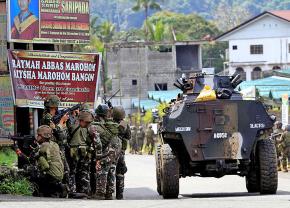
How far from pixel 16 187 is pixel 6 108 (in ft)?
14.2

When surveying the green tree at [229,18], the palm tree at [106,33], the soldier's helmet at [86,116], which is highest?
the green tree at [229,18]

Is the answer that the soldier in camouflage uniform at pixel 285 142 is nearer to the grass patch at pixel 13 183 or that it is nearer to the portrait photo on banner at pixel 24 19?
the portrait photo on banner at pixel 24 19

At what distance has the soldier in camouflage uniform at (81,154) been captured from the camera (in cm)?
1927

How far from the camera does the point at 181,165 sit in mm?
20594

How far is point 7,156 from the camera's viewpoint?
22.2 metres

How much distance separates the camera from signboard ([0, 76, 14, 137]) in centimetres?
2198

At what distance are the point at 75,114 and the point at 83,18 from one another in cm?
335

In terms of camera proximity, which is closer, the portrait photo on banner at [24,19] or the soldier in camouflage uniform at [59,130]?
the soldier in camouflage uniform at [59,130]

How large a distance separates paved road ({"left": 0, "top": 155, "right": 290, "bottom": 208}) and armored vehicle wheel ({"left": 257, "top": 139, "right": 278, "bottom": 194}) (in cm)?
28

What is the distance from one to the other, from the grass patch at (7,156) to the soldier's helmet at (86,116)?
8.34ft

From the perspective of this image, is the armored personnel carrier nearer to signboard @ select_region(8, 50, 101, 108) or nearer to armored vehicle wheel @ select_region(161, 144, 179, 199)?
armored vehicle wheel @ select_region(161, 144, 179, 199)

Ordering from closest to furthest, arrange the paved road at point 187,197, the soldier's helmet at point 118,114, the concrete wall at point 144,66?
1. the paved road at point 187,197
2. the soldier's helmet at point 118,114
3. the concrete wall at point 144,66

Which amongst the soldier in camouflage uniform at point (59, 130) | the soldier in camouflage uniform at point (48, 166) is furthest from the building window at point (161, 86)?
the soldier in camouflage uniform at point (48, 166)

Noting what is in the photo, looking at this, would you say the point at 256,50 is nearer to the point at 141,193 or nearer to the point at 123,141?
the point at 141,193
